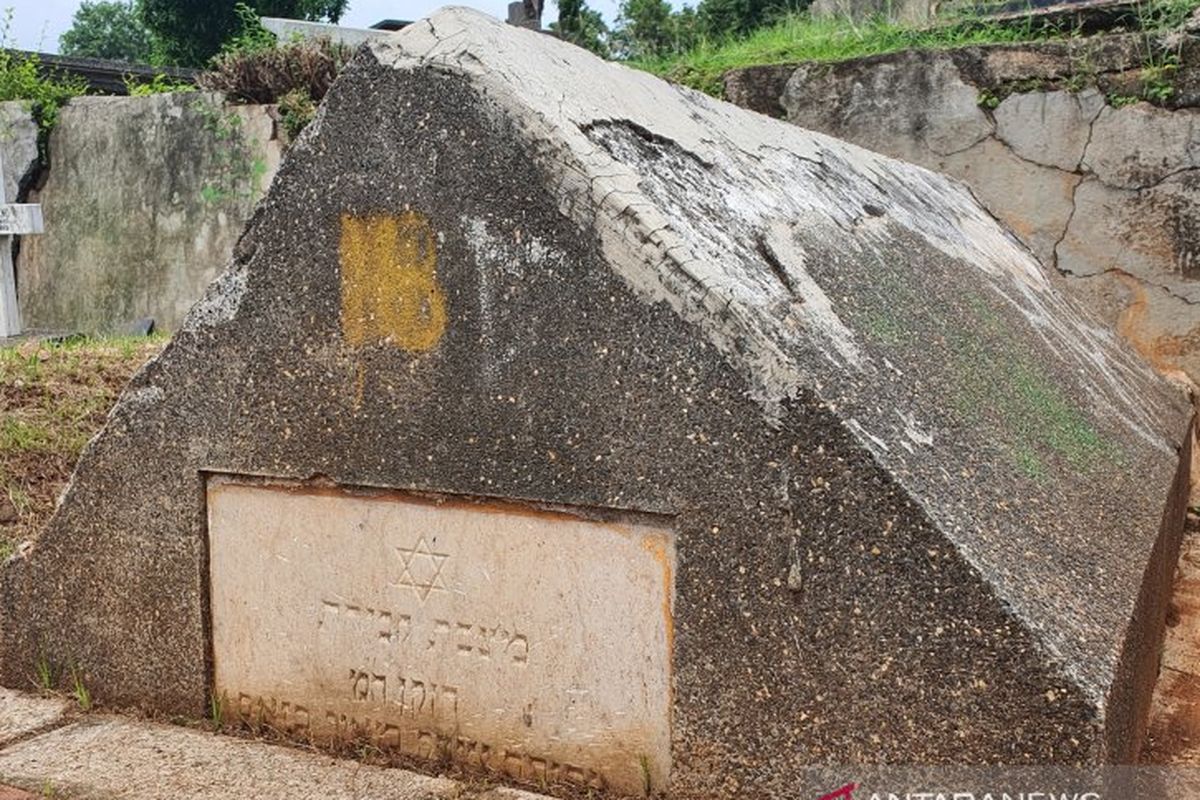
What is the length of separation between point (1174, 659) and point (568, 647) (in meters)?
1.81

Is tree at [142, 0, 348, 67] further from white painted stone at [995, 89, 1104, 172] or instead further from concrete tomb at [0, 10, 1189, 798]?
concrete tomb at [0, 10, 1189, 798]

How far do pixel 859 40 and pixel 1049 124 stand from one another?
3.83 ft

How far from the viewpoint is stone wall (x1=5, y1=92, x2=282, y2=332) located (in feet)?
23.4

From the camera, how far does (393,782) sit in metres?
1.80

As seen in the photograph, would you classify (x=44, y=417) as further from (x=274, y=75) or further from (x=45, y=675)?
(x=274, y=75)

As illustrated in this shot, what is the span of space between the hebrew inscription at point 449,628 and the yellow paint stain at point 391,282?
276 millimetres

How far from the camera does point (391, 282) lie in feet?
6.10

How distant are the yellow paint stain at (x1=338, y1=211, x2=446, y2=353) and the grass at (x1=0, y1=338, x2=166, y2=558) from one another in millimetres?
1779

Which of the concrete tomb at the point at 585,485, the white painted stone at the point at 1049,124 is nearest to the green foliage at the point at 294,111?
the white painted stone at the point at 1049,124

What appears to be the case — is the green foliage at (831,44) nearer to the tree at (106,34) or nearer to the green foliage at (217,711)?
the green foliage at (217,711)

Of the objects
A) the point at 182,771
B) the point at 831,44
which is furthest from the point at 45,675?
the point at 831,44

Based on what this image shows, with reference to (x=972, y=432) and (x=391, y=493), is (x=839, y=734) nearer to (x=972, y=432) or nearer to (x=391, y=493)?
(x=972, y=432)

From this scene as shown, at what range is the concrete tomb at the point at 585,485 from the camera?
1.48m

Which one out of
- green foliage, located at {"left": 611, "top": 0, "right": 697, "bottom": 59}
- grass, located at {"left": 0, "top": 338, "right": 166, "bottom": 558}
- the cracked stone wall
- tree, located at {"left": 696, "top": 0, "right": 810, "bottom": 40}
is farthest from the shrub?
green foliage, located at {"left": 611, "top": 0, "right": 697, "bottom": 59}
